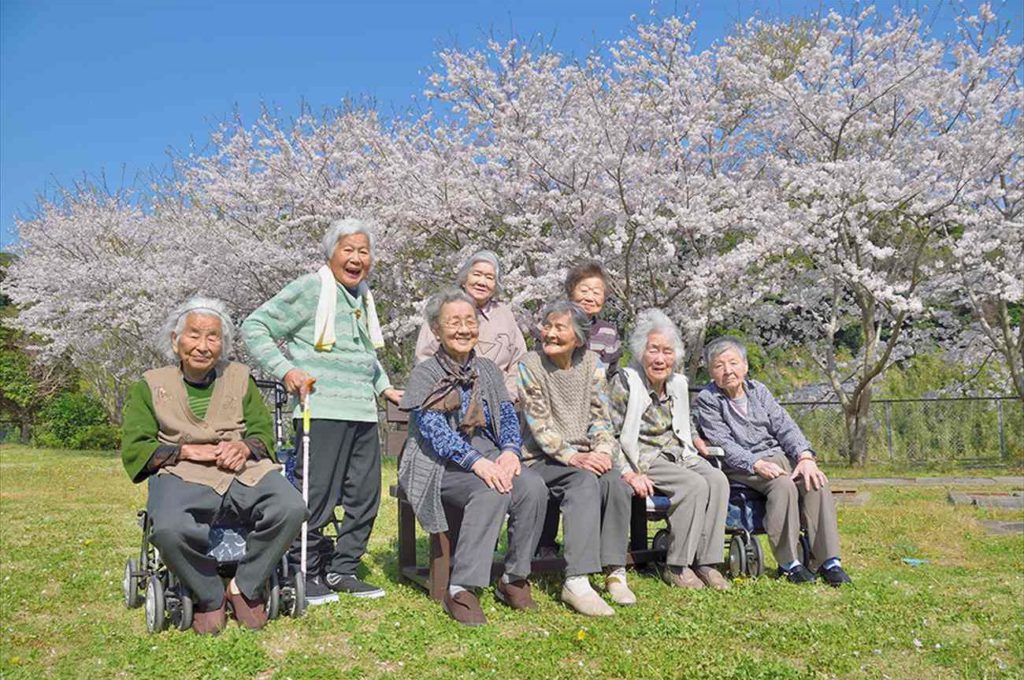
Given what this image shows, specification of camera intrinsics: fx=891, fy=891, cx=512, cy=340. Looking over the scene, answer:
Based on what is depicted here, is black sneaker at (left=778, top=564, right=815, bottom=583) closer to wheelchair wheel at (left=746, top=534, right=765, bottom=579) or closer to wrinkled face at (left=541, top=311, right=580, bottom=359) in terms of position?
wheelchair wheel at (left=746, top=534, right=765, bottom=579)

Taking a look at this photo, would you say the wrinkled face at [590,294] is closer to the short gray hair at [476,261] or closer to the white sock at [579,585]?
the short gray hair at [476,261]

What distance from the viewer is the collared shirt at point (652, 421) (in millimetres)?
4715

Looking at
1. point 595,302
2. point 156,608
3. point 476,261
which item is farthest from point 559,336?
point 156,608

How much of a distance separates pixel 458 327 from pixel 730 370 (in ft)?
5.34

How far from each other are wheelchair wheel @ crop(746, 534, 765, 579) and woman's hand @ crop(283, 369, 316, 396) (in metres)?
2.41

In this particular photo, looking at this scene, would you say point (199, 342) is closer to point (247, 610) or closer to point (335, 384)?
point (335, 384)

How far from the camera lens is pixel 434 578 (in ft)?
13.6

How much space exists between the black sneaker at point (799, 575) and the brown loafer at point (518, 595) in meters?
1.41

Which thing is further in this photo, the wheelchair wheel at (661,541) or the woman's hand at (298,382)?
the wheelchair wheel at (661,541)

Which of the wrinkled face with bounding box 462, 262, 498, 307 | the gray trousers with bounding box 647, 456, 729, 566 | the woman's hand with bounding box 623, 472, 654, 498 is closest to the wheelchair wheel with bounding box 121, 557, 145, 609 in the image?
the wrinkled face with bounding box 462, 262, 498, 307

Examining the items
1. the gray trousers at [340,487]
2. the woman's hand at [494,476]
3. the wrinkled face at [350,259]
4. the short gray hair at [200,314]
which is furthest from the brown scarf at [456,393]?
the short gray hair at [200,314]

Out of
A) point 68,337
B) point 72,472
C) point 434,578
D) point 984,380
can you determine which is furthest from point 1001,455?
point 68,337

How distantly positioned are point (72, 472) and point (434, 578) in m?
10.3

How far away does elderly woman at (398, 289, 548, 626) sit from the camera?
12.8ft
